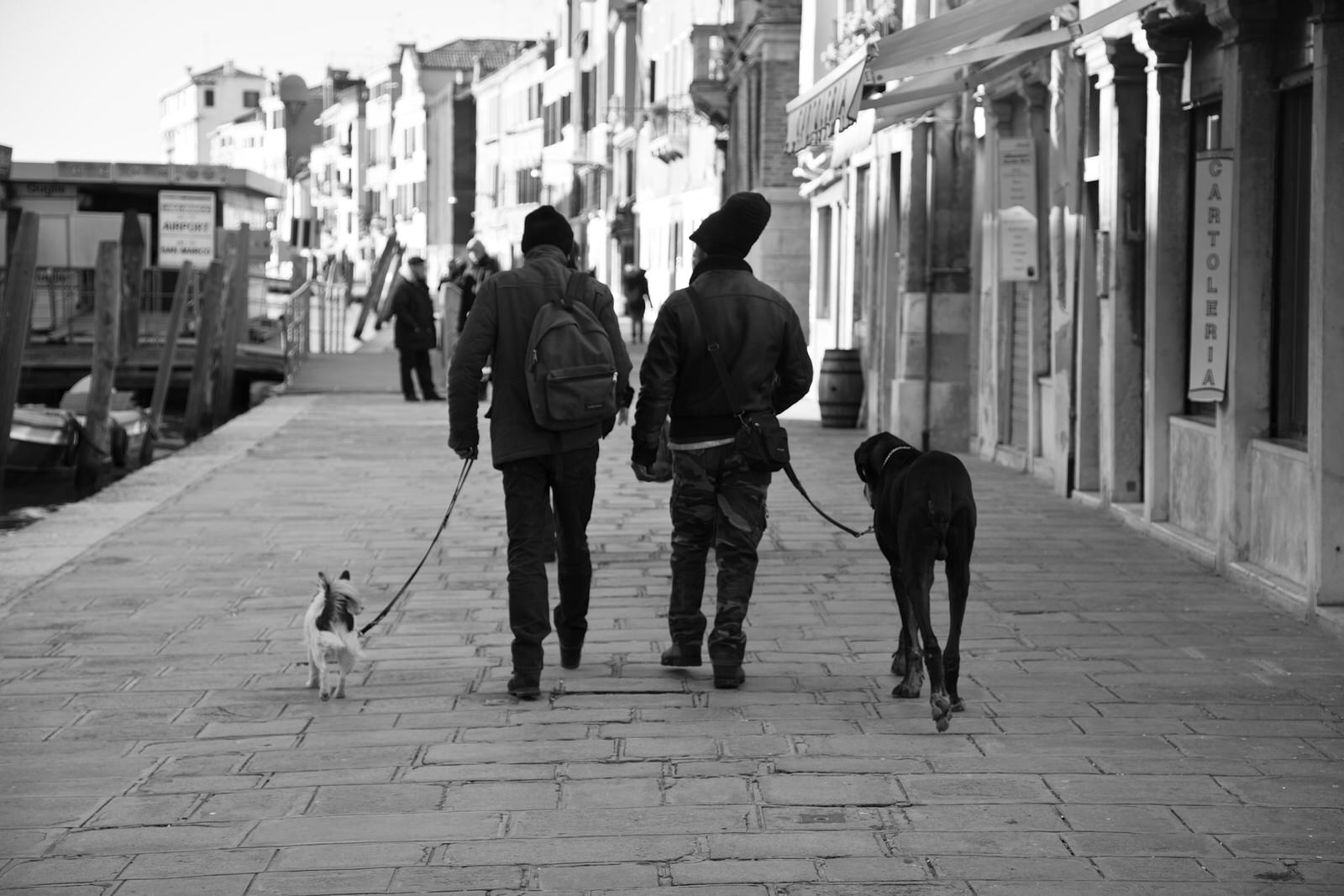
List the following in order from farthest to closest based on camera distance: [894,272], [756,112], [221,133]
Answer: [221,133] → [756,112] → [894,272]

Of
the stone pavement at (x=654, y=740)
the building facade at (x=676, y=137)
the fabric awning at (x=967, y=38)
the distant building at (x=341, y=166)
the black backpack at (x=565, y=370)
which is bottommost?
the stone pavement at (x=654, y=740)

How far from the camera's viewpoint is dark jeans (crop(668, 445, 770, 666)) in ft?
23.7

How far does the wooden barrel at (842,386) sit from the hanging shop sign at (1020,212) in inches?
226

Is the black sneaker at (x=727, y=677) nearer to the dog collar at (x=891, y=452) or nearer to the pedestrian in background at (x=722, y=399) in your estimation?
the pedestrian in background at (x=722, y=399)

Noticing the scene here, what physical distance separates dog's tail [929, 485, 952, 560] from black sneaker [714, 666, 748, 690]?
1.00 meters

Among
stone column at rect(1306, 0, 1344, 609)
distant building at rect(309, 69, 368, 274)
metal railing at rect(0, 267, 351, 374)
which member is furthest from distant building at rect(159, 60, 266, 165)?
stone column at rect(1306, 0, 1344, 609)

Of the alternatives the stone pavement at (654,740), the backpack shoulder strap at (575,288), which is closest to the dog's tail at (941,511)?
the stone pavement at (654,740)

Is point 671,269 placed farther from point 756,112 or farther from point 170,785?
point 170,785

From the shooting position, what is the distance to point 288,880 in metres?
4.97

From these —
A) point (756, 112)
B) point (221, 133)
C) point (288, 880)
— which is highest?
→ point (221, 133)

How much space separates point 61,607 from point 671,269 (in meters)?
35.7

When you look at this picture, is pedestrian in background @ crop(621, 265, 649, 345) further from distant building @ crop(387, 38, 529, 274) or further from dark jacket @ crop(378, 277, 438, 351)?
distant building @ crop(387, 38, 529, 274)

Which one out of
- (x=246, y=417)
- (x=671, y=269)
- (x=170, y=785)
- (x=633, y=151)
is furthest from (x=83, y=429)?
(x=633, y=151)

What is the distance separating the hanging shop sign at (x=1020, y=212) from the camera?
14.7m
